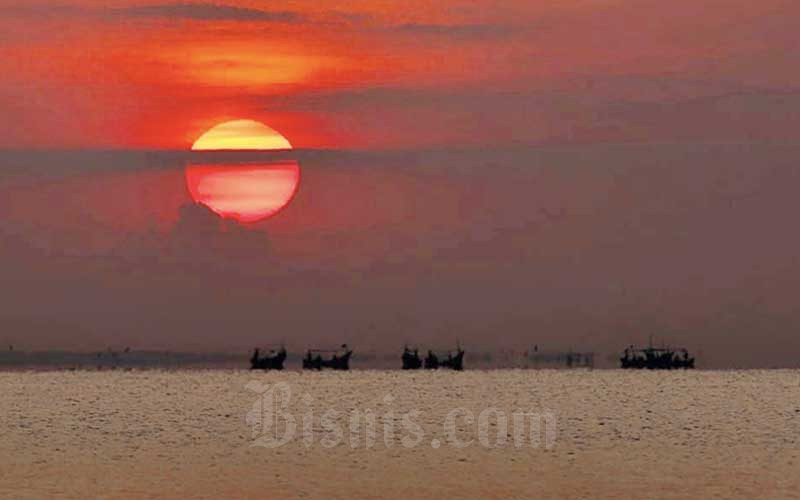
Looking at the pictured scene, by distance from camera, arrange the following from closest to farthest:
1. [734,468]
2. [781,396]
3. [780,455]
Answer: [734,468] → [780,455] → [781,396]

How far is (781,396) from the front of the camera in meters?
158

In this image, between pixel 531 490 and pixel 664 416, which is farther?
pixel 664 416

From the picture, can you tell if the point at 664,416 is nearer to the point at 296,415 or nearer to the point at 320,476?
Answer: the point at 296,415

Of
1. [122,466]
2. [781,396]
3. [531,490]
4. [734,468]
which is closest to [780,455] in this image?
[734,468]

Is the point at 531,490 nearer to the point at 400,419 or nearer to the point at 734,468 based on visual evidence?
the point at 734,468

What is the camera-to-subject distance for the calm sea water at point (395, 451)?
183ft

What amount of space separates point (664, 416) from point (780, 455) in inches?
1494

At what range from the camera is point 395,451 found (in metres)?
69.2

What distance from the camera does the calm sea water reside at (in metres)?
55.7

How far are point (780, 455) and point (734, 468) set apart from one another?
25.8 feet

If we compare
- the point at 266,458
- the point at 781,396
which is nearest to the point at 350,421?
the point at 266,458

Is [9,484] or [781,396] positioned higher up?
[781,396]

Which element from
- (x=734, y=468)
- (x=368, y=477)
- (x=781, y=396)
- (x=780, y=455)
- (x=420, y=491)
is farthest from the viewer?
(x=781, y=396)

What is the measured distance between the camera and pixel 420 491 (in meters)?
54.4
